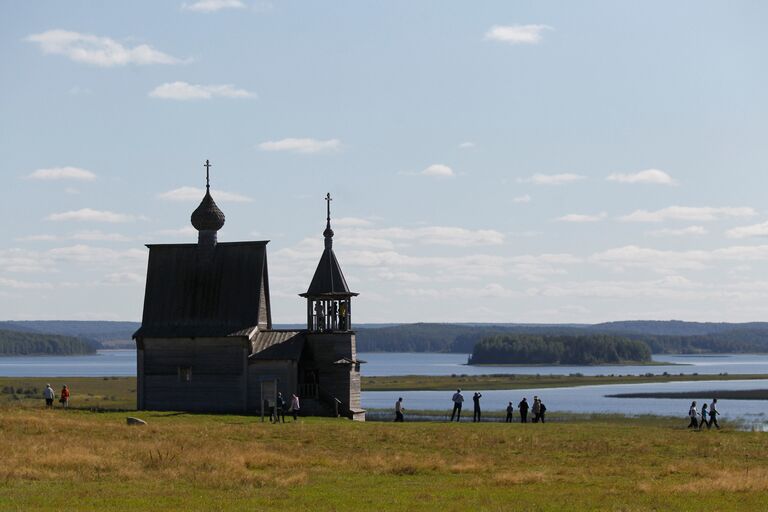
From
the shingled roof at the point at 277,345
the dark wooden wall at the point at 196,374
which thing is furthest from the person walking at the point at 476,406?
the dark wooden wall at the point at 196,374

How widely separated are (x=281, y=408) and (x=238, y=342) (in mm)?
6915

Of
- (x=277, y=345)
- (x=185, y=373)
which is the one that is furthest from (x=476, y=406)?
(x=185, y=373)

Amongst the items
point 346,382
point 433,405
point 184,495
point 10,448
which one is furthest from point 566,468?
point 433,405

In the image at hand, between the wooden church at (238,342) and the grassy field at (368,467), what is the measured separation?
11.7 metres

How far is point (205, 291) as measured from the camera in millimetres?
60438

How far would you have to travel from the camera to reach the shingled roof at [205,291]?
59.5m

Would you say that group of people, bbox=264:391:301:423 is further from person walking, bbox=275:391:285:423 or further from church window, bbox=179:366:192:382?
church window, bbox=179:366:192:382

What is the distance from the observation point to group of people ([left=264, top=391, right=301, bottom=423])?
52156mm

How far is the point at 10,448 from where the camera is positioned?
34125 mm

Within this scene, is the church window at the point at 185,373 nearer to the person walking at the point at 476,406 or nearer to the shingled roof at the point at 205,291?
the shingled roof at the point at 205,291

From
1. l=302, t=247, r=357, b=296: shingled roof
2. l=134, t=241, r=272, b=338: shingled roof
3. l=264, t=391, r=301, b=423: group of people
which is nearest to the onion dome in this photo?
l=134, t=241, r=272, b=338: shingled roof

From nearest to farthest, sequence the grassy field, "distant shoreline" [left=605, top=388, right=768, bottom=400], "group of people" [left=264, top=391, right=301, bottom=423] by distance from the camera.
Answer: the grassy field → "group of people" [left=264, top=391, right=301, bottom=423] → "distant shoreline" [left=605, top=388, right=768, bottom=400]

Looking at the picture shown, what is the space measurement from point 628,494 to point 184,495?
9.83 m

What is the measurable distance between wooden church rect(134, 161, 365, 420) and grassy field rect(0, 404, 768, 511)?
1169 centimetres
